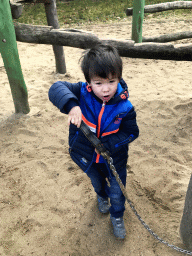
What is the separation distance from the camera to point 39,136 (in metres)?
2.93

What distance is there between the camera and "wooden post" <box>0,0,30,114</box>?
2688mm

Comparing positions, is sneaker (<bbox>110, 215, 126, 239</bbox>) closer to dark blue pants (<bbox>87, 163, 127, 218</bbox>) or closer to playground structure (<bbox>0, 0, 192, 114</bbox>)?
dark blue pants (<bbox>87, 163, 127, 218</bbox>)

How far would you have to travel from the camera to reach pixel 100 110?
138 cm

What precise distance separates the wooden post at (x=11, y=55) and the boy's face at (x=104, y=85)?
1.99 metres

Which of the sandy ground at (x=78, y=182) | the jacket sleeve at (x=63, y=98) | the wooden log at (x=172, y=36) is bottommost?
the sandy ground at (x=78, y=182)

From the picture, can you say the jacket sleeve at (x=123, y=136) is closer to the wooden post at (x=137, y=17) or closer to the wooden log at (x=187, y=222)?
the wooden log at (x=187, y=222)

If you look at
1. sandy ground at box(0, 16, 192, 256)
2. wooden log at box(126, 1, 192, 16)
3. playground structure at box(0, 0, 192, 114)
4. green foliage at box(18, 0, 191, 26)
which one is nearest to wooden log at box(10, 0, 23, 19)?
playground structure at box(0, 0, 192, 114)

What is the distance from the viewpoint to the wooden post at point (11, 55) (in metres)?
2.69

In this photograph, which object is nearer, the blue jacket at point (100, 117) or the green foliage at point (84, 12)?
the blue jacket at point (100, 117)

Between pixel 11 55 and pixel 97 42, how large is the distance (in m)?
1.11

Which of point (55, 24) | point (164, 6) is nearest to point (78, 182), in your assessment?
point (55, 24)

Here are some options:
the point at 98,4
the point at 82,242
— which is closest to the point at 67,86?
the point at 82,242

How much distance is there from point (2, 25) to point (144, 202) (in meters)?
2.55

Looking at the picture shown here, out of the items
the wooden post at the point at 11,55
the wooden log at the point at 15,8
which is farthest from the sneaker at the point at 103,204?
the wooden log at the point at 15,8
